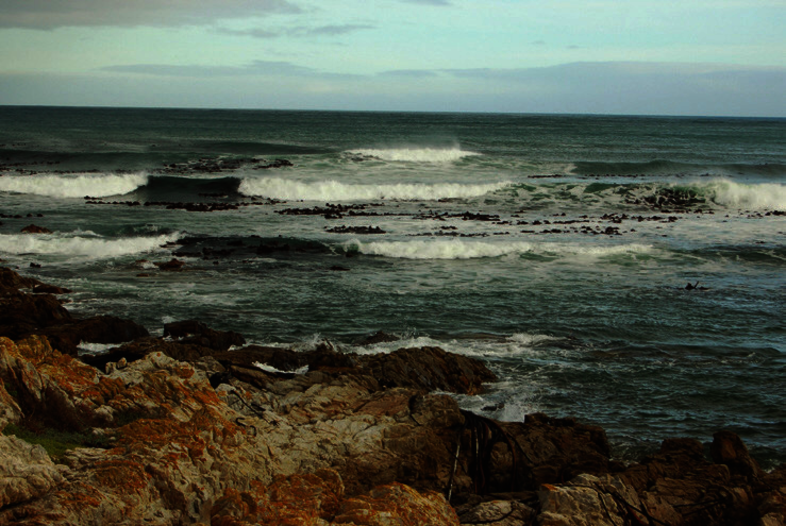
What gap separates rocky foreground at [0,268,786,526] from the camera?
18.1 ft

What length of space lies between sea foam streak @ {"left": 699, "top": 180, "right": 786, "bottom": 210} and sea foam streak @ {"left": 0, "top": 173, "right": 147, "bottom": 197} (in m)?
35.2

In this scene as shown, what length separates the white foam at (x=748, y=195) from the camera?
4074 centimetres

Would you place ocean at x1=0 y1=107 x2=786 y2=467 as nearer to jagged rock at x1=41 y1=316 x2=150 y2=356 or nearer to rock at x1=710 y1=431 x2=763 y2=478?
jagged rock at x1=41 y1=316 x2=150 y2=356

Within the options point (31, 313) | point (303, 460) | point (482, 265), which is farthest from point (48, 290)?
point (303, 460)

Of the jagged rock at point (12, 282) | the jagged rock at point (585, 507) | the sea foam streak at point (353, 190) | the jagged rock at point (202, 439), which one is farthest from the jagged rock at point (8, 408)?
the sea foam streak at point (353, 190)

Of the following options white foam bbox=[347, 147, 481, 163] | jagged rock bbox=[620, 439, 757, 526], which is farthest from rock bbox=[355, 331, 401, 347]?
white foam bbox=[347, 147, 481, 163]

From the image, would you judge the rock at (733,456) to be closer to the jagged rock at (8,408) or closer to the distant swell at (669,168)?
the jagged rock at (8,408)

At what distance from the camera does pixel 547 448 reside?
884 centimetres

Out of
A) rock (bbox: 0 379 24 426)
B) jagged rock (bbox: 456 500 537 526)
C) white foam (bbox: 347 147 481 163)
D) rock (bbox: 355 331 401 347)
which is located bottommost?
rock (bbox: 355 331 401 347)

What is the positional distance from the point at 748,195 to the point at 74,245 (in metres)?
36.8

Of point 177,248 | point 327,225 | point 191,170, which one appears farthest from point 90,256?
point 191,170

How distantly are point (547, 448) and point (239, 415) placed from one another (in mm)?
3936

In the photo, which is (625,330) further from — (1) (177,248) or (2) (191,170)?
(2) (191,170)

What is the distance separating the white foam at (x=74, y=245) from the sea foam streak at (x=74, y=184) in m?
16.7
